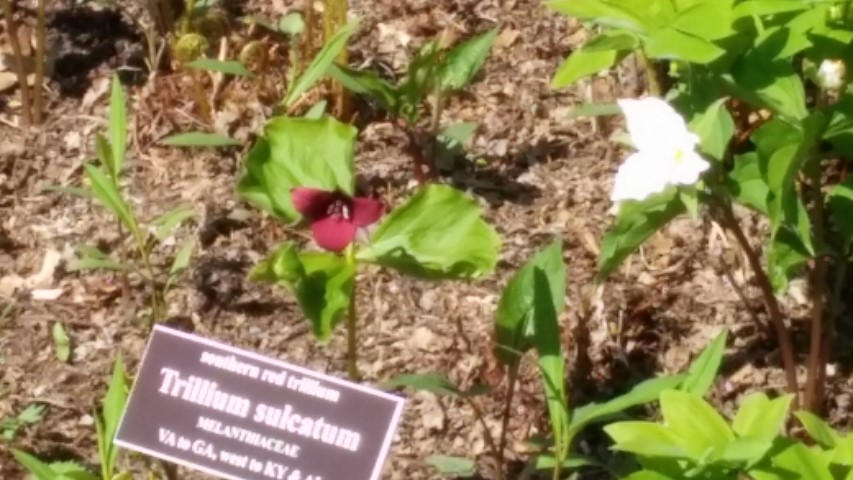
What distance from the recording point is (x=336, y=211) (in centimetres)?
132

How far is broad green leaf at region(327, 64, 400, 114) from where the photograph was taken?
181 centimetres

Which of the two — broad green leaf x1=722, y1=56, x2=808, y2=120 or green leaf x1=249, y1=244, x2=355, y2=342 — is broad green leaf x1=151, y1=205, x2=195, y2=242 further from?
broad green leaf x1=722, y1=56, x2=808, y2=120

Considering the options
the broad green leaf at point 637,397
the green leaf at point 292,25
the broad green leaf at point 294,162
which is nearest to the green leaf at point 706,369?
the broad green leaf at point 637,397

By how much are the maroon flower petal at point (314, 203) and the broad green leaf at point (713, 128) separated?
38 centimetres

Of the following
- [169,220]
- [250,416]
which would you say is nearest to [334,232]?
[250,416]

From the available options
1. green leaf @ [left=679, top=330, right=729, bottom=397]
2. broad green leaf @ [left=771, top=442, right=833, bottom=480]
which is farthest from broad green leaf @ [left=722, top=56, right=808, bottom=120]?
broad green leaf @ [left=771, top=442, right=833, bottom=480]

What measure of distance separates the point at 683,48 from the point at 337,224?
1.28ft

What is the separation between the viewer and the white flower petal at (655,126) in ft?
3.95

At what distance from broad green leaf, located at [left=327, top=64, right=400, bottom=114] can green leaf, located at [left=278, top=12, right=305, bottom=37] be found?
312 mm

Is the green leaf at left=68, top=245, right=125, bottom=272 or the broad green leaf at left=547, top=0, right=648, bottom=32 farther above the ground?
the broad green leaf at left=547, top=0, right=648, bottom=32

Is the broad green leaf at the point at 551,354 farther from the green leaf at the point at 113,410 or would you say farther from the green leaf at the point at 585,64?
the green leaf at the point at 113,410

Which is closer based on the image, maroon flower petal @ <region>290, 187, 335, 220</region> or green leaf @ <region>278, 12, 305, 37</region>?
maroon flower petal @ <region>290, 187, 335, 220</region>

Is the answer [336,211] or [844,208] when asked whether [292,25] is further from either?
[844,208]

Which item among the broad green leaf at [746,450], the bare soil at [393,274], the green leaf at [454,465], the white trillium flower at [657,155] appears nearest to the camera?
the broad green leaf at [746,450]
